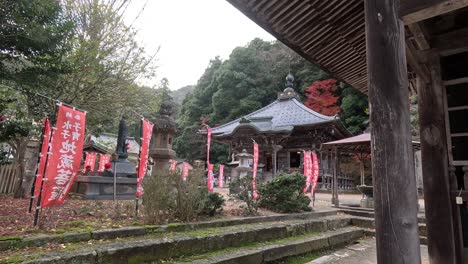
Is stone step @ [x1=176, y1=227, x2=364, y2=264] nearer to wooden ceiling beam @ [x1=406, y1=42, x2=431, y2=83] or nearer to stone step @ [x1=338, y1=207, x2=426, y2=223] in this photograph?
stone step @ [x1=338, y1=207, x2=426, y2=223]

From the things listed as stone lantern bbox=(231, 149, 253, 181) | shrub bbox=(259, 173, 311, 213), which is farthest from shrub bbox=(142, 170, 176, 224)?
stone lantern bbox=(231, 149, 253, 181)

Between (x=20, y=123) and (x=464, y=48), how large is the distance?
379 inches

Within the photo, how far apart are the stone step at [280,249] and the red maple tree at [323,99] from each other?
Answer: 21150 millimetres

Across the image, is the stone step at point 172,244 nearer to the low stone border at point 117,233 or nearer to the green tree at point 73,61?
the low stone border at point 117,233

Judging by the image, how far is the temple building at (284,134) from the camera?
60.7 feet

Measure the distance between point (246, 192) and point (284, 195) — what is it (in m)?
1.31

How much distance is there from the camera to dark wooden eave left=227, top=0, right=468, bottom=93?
2.88 metres

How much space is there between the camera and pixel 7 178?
1088 centimetres

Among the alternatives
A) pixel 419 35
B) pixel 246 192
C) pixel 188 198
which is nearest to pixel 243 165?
pixel 246 192

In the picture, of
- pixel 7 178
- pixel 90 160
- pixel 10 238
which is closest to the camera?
pixel 10 238

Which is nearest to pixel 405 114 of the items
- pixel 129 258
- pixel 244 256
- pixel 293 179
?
pixel 244 256

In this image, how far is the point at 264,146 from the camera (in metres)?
20.0

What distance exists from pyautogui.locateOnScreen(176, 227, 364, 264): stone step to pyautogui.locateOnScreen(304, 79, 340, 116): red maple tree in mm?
Answer: 21150

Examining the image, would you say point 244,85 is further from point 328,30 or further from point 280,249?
point 328,30
